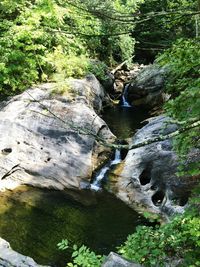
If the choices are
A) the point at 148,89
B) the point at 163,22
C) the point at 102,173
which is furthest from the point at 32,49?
the point at 163,22

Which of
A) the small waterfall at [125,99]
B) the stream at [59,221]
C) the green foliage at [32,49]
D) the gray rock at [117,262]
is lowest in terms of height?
the stream at [59,221]

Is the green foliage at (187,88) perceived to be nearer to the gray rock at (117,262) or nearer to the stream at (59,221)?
the gray rock at (117,262)

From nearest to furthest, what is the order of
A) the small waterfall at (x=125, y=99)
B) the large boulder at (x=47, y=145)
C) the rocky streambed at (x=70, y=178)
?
the rocky streambed at (x=70, y=178) → the large boulder at (x=47, y=145) → the small waterfall at (x=125, y=99)

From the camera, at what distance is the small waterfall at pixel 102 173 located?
1553 centimetres

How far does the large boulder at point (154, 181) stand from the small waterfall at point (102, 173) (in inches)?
17.9

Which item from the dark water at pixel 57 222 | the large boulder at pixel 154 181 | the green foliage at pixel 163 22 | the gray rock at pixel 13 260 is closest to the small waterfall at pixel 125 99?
the large boulder at pixel 154 181

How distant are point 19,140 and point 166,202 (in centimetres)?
669

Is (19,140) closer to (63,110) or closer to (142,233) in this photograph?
(63,110)

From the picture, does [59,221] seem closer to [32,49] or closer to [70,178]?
[70,178]

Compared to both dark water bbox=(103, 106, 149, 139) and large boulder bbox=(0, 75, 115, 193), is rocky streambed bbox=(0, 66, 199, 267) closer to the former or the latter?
large boulder bbox=(0, 75, 115, 193)

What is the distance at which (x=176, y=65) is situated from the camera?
5.70m

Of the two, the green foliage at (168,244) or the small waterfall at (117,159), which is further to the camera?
the small waterfall at (117,159)

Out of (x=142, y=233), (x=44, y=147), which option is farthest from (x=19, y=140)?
(x=142, y=233)

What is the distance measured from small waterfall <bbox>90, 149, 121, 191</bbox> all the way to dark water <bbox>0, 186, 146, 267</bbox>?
64 cm
